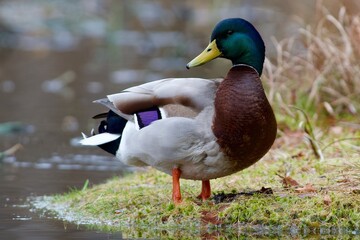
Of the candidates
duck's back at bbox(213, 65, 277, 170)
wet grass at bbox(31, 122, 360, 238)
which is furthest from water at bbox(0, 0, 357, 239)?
duck's back at bbox(213, 65, 277, 170)

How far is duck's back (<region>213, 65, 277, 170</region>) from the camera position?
5730 mm

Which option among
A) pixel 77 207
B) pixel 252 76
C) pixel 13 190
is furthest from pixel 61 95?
pixel 252 76

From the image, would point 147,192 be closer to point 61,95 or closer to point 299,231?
point 299,231

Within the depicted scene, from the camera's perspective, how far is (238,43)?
Result: 6.02 m

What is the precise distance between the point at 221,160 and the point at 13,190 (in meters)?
2.48

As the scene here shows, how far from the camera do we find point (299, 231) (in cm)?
583

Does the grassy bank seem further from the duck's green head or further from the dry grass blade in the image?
the duck's green head

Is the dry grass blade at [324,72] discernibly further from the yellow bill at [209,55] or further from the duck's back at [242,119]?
the duck's back at [242,119]

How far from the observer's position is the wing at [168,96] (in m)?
5.87

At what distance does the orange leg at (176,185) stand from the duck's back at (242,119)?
0.42 meters

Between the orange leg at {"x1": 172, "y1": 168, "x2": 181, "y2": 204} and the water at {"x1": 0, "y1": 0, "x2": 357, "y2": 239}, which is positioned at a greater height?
the water at {"x1": 0, "y1": 0, "x2": 357, "y2": 239}

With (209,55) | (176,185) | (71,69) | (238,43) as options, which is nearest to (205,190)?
(176,185)

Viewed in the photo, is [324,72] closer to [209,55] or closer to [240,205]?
[209,55]

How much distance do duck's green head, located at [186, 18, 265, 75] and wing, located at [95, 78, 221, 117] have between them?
0.50 feet
